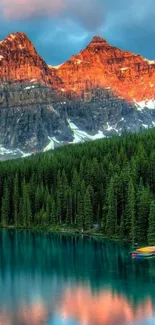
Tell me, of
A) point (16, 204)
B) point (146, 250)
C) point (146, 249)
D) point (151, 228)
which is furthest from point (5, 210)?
point (146, 250)

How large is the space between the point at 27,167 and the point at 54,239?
69950 millimetres

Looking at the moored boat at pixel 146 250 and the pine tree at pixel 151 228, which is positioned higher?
the pine tree at pixel 151 228

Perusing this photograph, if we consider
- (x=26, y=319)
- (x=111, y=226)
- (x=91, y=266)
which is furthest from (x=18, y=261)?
(x=26, y=319)

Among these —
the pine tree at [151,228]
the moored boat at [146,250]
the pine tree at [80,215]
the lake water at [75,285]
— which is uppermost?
the pine tree at [80,215]

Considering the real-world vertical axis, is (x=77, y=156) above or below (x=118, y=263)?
above

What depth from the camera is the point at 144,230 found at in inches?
4240

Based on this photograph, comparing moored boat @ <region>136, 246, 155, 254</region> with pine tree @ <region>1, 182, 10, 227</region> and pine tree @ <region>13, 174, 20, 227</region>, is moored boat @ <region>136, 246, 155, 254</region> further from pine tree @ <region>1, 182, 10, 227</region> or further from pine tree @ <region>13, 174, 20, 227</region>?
pine tree @ <region>1, 182, 10, 227</region>

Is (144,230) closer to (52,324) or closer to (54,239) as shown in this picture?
(54,239)

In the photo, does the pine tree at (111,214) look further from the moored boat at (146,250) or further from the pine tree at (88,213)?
the moored boat at (146,250)

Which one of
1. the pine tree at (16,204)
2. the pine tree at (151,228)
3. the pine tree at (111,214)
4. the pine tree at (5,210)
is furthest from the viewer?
the pine tree at (5,210)

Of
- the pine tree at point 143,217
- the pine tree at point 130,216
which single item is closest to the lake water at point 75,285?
the pine tree at point 130,216

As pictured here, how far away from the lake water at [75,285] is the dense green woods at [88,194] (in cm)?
952

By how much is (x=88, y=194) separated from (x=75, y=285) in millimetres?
65129

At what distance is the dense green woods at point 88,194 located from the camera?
375 feet
